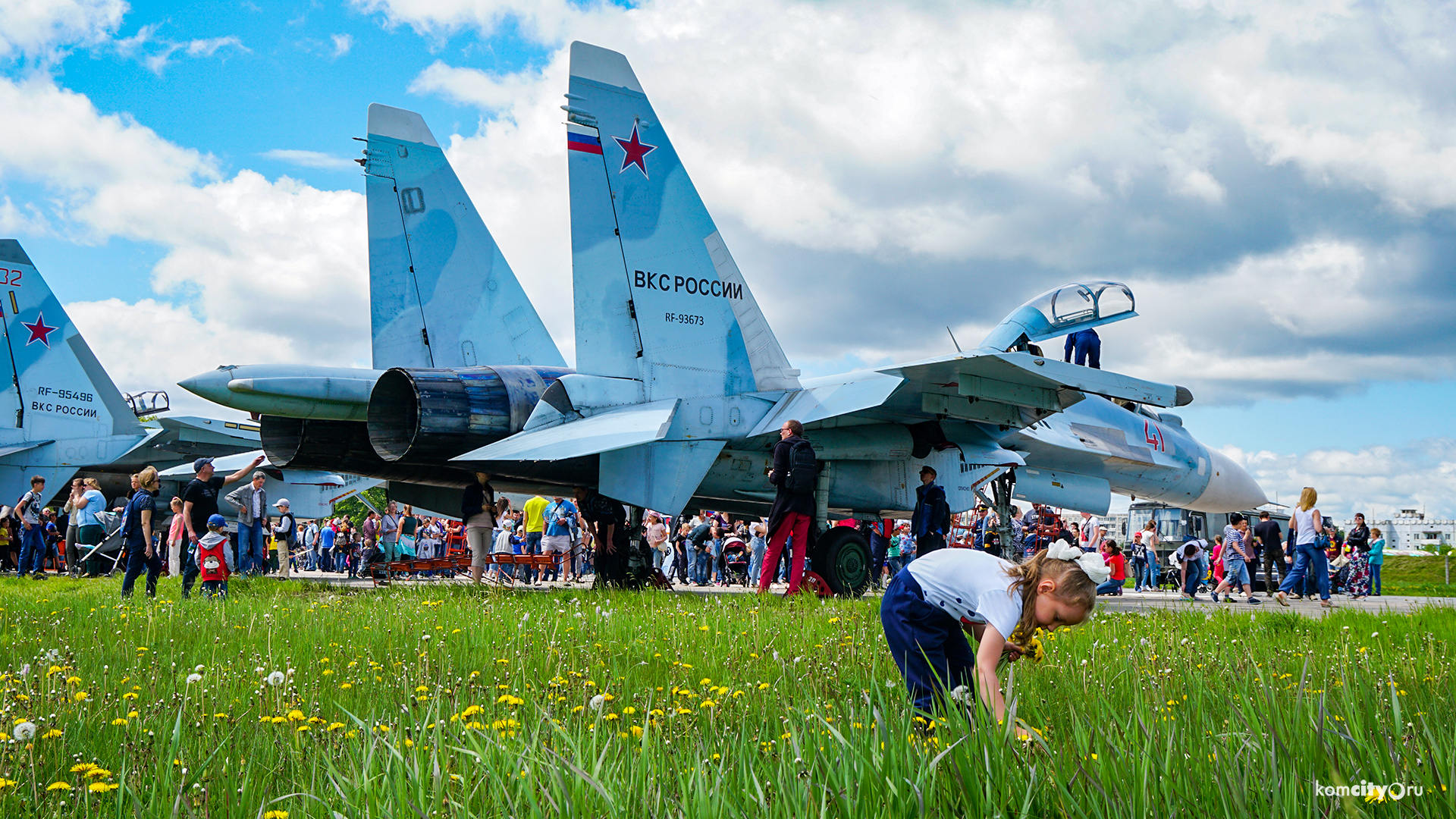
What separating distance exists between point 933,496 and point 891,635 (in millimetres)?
7522

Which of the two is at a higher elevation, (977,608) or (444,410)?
(444,410)

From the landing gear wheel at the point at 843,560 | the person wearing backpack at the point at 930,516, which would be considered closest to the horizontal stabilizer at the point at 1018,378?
the person wearing backpack at the point at 930,516

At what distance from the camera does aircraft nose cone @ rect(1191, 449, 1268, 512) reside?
1428 cm

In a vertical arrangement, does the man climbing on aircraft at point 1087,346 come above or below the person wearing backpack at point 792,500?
above

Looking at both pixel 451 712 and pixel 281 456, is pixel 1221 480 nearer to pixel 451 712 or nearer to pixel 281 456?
pixel 281 456

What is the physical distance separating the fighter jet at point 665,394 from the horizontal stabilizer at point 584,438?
0.08ft

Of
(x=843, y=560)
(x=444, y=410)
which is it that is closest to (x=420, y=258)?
(x=444, y=410)

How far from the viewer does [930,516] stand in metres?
10.5

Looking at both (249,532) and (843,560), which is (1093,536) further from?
(249,532)

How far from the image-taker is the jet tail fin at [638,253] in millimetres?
9891

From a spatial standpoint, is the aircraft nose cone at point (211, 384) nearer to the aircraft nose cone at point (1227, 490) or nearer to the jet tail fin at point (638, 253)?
the jet tail fin at point (638, 253)

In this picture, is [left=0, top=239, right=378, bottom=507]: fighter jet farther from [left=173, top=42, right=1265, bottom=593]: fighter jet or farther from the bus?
the bus

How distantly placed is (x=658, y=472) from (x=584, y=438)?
1.05 metres

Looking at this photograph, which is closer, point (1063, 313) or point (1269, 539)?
point (1063, 313)
